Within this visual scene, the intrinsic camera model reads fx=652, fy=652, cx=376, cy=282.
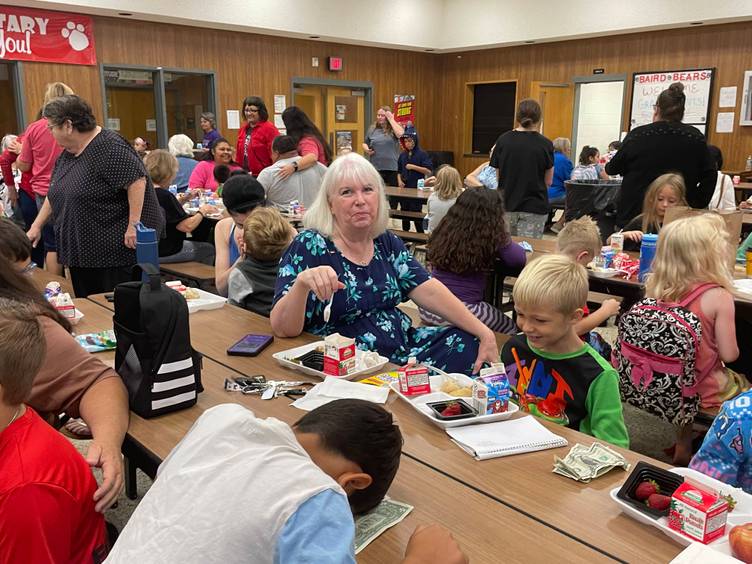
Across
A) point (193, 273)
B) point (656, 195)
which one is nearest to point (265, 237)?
point (193, 273)

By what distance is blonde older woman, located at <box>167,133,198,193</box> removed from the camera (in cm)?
701

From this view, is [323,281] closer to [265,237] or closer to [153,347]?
[153,347]

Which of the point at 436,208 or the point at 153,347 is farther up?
the point at 153,347

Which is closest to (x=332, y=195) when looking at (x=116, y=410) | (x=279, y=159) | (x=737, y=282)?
(x=116, y=410)

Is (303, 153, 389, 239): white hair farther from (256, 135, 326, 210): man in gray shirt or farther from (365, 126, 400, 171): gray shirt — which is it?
(365, 126, 400, 171): gray shirt

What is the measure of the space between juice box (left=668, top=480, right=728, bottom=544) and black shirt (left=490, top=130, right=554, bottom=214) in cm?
445

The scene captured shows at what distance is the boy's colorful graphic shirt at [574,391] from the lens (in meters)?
1.88

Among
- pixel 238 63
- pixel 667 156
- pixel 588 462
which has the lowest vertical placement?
pixel 588 462

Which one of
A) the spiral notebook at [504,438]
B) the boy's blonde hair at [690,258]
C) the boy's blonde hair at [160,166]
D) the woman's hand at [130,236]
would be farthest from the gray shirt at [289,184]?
the spiral notebook at [504,438]

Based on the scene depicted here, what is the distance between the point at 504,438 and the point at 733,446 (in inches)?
21.2

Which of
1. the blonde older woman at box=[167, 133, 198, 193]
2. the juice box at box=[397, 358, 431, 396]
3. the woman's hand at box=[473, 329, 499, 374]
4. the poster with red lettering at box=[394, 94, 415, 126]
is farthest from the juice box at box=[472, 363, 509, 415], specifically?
the poster with red lettering at box=[394, 94, 415, 126]

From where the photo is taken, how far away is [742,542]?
3.84ft

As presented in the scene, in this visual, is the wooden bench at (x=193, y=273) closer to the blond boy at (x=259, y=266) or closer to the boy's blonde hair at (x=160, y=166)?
the boy's blonde hair at (x=160, y=166)

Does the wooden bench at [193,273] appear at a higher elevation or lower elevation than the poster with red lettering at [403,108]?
lower
